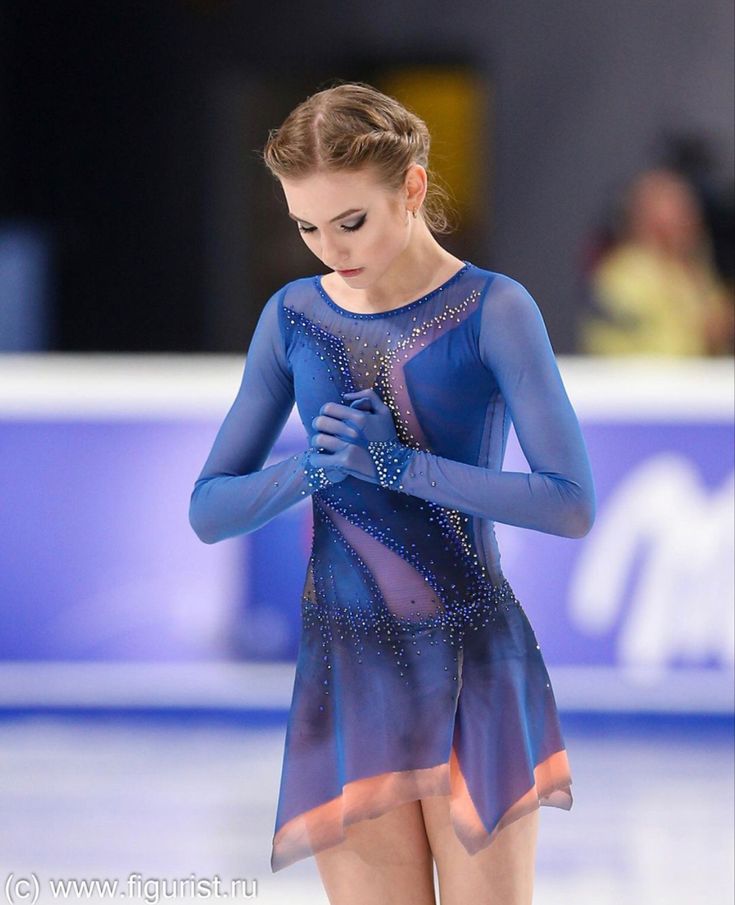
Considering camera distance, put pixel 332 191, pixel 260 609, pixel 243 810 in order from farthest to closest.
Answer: pixel 260 609 → pixel 243 810 → pixel 332 191

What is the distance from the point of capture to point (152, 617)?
481 centimetres

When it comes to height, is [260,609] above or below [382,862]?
above

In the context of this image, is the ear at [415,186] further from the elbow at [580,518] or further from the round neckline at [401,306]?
the elbow at [580,518]

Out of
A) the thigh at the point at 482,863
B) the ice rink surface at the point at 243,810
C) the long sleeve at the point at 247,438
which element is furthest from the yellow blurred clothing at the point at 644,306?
the thigh at the point at 482,863

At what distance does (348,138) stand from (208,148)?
812 centimetres

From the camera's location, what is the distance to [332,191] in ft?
5.78

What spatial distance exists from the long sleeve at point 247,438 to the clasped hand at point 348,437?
109 mm

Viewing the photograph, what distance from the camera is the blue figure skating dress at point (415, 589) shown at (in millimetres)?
1805

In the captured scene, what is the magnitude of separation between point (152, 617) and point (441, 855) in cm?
307

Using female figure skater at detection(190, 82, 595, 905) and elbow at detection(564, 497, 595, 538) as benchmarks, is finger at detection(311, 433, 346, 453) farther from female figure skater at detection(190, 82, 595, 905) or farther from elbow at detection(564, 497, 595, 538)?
elbow at detection(564, 497, 595, 538)

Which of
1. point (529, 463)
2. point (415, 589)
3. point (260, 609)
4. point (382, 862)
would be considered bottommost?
point (382, 862)

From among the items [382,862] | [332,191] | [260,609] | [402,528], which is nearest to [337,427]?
[402,528]

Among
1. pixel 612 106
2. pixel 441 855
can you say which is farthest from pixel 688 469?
pixel 612 106

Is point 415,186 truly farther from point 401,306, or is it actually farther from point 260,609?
point 260,609
